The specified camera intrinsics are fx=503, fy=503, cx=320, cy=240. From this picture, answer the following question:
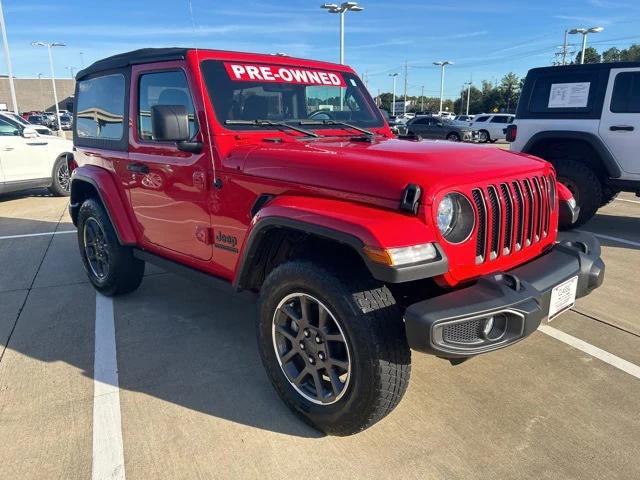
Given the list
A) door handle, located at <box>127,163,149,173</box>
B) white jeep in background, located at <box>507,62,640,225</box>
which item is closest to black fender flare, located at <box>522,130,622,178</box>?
white jeep in background, located at <box>507,62,640,225</box>

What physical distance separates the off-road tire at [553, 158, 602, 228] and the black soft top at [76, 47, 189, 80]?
5327 millimetres

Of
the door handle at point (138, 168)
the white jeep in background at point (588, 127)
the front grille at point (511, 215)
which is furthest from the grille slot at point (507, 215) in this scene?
the white jeep in background at point (588, 127)

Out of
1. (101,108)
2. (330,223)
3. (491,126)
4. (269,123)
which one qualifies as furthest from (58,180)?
(491,126)

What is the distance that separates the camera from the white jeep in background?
6461mm

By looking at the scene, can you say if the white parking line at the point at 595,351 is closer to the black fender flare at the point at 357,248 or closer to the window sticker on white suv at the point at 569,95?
the black fender flare at the point at 357,248

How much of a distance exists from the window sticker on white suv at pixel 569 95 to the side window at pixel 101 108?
5804 mm

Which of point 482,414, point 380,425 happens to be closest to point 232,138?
point 380,425

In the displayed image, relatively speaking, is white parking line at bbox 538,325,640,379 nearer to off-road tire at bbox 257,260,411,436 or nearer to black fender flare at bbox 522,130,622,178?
off-road tire at bbox 257,260,411,436

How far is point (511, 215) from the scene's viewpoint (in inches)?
103

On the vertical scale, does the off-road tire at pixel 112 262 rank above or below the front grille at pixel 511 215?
below

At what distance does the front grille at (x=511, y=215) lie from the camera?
2.45m

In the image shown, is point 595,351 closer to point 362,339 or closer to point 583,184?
point 362,339

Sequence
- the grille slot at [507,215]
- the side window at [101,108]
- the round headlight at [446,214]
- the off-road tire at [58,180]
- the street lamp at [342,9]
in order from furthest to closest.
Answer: the street lamp at [342,9] < the off-road tire at [58,180] < the side window at [101,108] < the grille slot at [507,215] < the round headlight at [446,214]

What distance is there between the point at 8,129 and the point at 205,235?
26.6 ft
